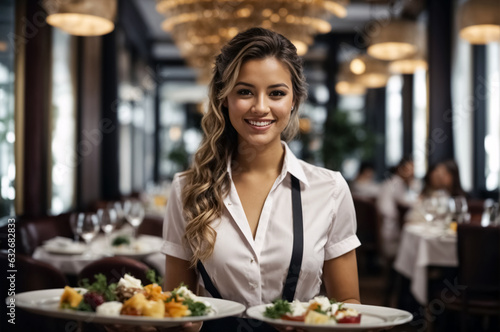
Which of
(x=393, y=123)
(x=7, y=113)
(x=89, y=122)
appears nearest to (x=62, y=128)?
(x=89, y=122)

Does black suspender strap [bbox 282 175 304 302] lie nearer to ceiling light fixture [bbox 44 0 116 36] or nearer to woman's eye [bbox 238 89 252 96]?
woman's eye [bbox 238 89 252 96]

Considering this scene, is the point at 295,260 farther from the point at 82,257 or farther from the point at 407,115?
the point at 407,115

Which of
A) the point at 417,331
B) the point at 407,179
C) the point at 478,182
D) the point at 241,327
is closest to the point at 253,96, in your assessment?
the point at 241,327

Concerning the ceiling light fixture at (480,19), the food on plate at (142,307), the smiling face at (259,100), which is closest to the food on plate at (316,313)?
the food on plate at (142,307)

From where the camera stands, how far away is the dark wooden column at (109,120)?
8.46m

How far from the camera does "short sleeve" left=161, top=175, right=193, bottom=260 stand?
5.95 feet

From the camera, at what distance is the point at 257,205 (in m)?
1.83

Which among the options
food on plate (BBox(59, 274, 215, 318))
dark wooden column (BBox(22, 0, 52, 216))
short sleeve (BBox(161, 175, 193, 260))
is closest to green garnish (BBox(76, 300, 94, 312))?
food on plate (BBox(59, 274, 215, 318))

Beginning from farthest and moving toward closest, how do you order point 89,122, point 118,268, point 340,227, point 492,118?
point 492,118, point 89,122, point 118,268, point 340,227

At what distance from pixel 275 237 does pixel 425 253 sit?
122 inches

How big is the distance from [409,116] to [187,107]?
19.2m

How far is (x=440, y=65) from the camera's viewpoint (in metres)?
8.48

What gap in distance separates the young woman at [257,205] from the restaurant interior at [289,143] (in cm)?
25

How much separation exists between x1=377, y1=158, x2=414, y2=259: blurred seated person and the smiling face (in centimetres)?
506
